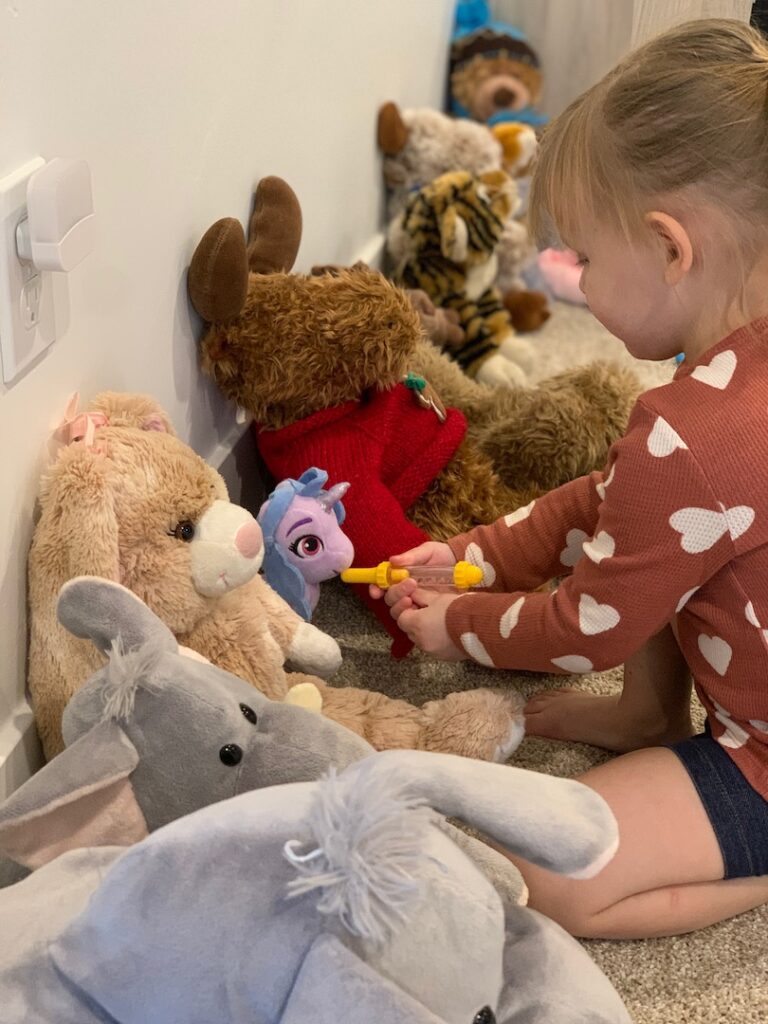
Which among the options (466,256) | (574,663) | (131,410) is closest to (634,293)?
(574,663)

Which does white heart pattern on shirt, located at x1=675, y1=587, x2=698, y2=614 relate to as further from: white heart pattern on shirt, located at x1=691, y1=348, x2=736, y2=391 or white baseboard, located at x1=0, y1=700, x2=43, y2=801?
white baseboard, located at x1=0, y1=700, x2=43, y2=801

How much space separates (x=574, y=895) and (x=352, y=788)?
0.32 meters

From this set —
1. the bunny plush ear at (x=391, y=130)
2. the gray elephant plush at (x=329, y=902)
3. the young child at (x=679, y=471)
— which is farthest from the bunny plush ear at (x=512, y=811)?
the bunny plush ear at (x=391, y=130)

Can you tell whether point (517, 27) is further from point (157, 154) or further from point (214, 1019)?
point (214, 1019)

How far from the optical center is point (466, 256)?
154 cm

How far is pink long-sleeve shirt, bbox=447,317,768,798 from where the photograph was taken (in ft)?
2.28

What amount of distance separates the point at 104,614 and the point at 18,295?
205 millimetres

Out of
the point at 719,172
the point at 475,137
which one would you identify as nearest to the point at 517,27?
the point at 475,137

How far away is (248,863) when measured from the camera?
1.62 feet

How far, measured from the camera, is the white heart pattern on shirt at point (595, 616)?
760mm

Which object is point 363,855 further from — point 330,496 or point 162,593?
point 330,496

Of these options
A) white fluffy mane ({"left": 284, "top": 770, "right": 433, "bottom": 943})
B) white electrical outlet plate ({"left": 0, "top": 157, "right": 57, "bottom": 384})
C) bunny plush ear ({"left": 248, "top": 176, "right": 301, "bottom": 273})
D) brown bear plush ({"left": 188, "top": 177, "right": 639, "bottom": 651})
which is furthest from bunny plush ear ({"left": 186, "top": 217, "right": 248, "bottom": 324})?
white fluffy mane ({"left": 284, "top": 770, "right": 433, "bottom": 943})

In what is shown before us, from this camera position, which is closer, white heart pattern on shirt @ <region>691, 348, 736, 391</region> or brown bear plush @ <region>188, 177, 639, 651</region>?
white heart pattern on shirt @ <region>691, 348, 736, 391</region>

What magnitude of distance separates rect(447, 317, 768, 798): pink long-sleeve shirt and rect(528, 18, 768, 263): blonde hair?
0.09 meters
